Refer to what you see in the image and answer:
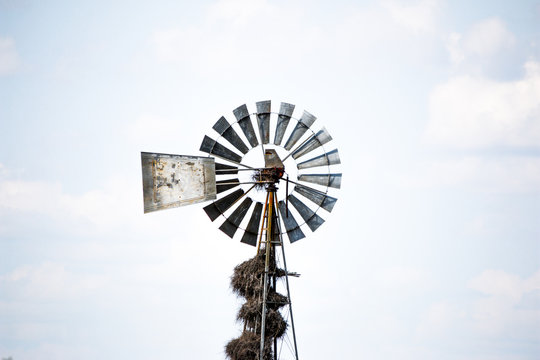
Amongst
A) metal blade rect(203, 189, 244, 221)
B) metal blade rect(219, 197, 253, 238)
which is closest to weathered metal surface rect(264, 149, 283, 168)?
metal blade rect(203, 189, 244, 221)

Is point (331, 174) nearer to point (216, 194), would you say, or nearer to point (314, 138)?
point (314, 138)

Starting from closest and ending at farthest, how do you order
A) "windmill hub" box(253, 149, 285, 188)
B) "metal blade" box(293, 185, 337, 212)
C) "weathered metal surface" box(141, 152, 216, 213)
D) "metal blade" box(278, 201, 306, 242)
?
"weathered metal surface" box(141, 152, 216, 213), "windmill hub" box(253, 149, 285, 188), "metal blade" box(278, 201, 306, 242), "metal blade" box(293, 185, 337, 212)

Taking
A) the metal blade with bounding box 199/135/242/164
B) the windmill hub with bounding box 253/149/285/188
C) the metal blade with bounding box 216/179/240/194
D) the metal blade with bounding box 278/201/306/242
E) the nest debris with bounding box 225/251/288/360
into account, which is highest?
the metal blade with bounding box 199/135/242/164

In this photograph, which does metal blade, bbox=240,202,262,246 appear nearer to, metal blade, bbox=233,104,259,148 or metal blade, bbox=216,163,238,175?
metal blade, bbox=216,163,238,175

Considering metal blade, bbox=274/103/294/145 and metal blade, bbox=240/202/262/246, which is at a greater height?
metal blade, bbox=274/103/294/145

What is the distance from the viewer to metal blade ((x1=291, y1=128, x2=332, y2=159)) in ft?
61.3

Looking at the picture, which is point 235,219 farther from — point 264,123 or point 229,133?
point 264,123

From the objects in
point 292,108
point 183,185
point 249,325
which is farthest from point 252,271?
point 292,108

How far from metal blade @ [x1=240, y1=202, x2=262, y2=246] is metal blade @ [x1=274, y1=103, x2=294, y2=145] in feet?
5.98

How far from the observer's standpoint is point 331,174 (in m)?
18.9

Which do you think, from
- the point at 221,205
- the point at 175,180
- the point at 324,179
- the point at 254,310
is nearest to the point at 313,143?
the point at 324,179

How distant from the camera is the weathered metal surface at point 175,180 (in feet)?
56.9

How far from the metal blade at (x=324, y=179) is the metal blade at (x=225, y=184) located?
1735 mm

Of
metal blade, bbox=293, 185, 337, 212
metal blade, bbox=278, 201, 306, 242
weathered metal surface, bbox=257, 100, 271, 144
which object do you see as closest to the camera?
weathered metal surface, bbox=257, 100, 271, 144
